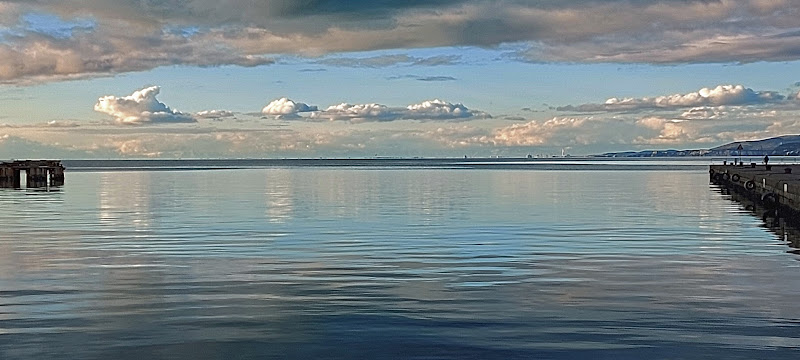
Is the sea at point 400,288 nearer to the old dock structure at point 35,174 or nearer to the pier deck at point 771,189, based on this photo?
the pier deck at point 771,189

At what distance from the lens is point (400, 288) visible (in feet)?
75.5

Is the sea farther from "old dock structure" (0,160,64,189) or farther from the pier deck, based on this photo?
"old dock structure" (0,160,64,189)

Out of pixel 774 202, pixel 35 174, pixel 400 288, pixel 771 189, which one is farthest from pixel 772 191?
pixel 35 174

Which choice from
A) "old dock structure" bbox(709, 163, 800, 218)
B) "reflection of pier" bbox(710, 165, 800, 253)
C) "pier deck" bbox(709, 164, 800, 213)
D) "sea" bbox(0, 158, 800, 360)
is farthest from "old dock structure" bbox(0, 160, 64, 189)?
"reflection of pier" bbox(710, 165, 800, 253)

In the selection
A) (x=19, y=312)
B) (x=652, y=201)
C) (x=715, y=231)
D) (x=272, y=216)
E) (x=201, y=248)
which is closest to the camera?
(x=19, y=312)

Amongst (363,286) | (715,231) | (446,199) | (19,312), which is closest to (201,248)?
(363,286)

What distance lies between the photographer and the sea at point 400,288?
53.0ft

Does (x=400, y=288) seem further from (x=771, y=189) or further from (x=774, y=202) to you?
(x=771, y=189)

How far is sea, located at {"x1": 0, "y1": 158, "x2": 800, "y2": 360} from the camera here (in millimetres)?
16141

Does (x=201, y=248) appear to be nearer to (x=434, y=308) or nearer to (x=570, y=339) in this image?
(x=434, y=308)

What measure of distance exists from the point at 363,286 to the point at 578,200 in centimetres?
4666

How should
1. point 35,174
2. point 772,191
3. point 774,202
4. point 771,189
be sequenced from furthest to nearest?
point 35,174 < point 771,189 < point 772,191 < point 774,202

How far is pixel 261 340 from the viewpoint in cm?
1658

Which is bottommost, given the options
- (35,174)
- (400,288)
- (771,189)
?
(400,288)
